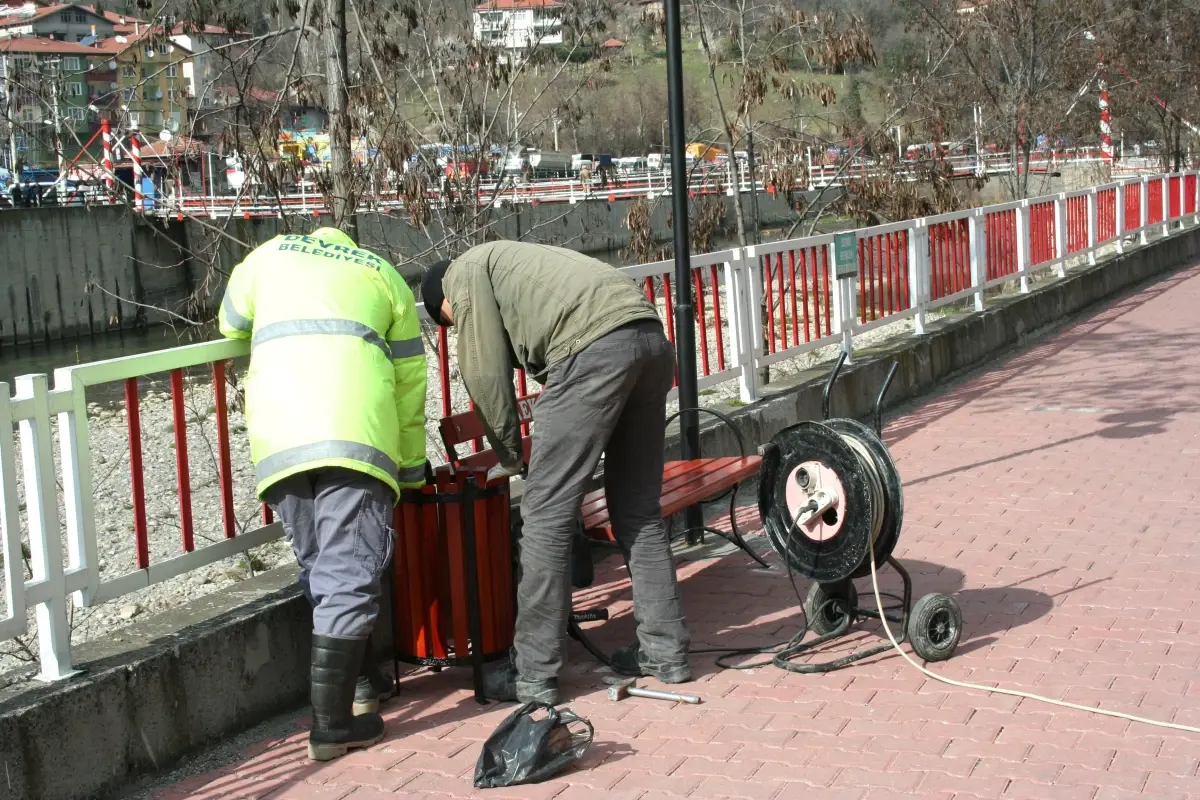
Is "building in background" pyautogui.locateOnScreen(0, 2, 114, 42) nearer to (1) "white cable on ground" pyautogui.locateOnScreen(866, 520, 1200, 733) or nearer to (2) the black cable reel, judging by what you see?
(2) the black cable reel

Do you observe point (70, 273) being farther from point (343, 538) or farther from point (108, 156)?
point (343, 538)

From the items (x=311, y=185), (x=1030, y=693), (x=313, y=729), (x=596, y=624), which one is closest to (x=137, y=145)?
(x=311, y=185)

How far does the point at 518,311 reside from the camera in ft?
15.4

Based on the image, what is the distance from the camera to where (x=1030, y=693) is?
473 cm

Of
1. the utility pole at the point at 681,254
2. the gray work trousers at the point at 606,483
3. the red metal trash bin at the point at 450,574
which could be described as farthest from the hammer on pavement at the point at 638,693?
the utility pole at the point at 681,254

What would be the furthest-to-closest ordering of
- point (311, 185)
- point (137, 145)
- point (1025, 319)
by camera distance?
point (1025, 319)
point (137, 145)
point (311, 185)

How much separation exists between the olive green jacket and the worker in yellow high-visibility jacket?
0.94 feet

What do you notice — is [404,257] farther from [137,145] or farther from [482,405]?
[482,405]

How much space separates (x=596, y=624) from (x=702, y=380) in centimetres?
292

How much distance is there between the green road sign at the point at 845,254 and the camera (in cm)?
1017

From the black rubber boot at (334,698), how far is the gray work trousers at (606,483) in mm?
621

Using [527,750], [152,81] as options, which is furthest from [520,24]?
[527,750]

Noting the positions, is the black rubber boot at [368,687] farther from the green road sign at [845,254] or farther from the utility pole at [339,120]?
the green road sign at [845,254]

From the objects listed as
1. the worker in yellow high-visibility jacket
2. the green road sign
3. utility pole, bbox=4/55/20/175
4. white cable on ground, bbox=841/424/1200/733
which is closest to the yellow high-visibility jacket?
the worker in yellow high-visibility jacket
